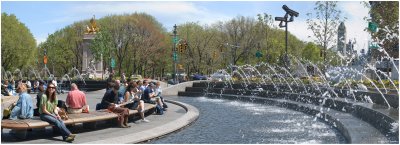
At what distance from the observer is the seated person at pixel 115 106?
13.7m

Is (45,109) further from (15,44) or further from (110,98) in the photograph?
(15,44)

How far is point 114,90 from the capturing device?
46.7ft

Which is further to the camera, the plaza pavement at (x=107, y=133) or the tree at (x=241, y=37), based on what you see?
the tree at (x=241, y=37)

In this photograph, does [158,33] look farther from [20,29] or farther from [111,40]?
[20,29]

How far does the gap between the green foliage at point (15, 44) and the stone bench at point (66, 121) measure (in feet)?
195

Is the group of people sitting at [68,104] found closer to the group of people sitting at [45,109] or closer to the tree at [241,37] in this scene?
the group of people sitting at [45,109]

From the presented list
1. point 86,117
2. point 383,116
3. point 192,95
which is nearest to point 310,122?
point 383,116

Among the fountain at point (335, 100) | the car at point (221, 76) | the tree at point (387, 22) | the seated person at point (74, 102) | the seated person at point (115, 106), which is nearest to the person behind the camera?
the fountain at point (335, 100)

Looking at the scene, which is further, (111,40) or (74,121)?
(111,40)

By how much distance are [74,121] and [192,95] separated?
22729 mm

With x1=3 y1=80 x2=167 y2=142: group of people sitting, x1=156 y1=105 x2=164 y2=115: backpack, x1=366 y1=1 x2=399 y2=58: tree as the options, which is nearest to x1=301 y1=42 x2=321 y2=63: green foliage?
x1=366 y1=1 x2=399 y2=58: tree

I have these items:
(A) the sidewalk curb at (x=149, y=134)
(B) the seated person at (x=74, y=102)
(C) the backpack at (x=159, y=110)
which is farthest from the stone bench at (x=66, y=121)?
(C) the backpack at (x=159, y=110)

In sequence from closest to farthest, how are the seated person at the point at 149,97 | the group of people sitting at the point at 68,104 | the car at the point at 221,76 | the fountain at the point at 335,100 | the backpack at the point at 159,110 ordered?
the group of people sitting at the point at 68,104 < the fountain at the point at 335,100 < the backpack at the point at 159,110 < the seated person at the point at 149,97 < the car at the point at 221,76

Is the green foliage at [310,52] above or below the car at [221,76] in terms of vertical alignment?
above
